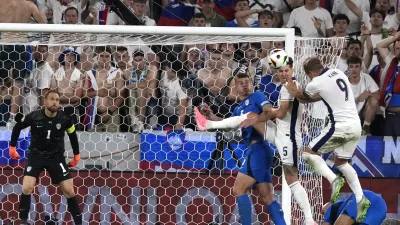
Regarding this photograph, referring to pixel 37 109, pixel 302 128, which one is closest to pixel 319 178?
pixel 302 128

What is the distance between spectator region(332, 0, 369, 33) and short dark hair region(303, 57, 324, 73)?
4.16 m

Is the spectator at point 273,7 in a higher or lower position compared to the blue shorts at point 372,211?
higher

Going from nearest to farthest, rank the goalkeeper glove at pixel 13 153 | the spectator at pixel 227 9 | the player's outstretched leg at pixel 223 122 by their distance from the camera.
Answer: the player's outstretched leg at pixel 223 122 → the goalkeeper glove at pixel 13 153 → the spectator at pixel 227 9

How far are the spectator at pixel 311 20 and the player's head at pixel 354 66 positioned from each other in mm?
1191

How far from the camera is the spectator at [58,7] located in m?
16.3

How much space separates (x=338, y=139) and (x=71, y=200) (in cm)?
317

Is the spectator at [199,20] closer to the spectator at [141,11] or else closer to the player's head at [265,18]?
the spectator at [141,11]

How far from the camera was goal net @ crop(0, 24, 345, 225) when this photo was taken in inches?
546

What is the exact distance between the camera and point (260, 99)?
41.4 ft

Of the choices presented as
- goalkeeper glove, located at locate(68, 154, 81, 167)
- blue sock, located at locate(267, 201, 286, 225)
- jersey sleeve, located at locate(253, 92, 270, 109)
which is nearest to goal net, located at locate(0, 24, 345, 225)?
goalkeeper glove, located at locate(68, 154, 81, 167)

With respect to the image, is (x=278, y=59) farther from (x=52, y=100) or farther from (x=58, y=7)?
(x=58, y=7)

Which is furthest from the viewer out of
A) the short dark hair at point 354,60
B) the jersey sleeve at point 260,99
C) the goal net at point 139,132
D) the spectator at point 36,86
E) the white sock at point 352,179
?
the short dark hair at point 354,60

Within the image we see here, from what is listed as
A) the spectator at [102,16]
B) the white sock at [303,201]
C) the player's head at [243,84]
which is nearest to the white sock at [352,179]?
the white sock at [303,201]

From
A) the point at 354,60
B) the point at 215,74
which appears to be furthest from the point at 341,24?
the point at 215,74
